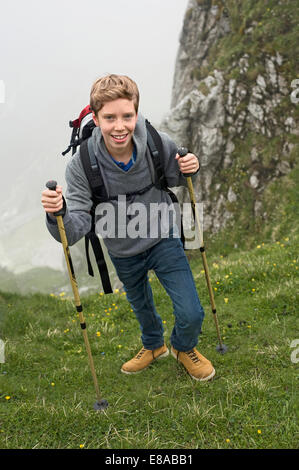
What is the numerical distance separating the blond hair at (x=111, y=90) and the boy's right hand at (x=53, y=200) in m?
1.27

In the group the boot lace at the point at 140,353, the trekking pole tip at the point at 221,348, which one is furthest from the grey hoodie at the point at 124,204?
the trekking pole tip at the point at 221,348

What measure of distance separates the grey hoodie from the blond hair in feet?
1.42

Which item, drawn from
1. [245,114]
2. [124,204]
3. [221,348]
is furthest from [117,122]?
[245,114]

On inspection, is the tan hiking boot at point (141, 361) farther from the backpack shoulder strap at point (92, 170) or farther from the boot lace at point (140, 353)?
the backpack shoulder strap at point (92, 170)

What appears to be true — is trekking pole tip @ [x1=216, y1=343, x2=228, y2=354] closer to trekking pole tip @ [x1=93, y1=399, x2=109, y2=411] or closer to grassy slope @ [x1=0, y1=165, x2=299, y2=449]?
grassy slope @ [x1=0, y1=165, x2=299, y2=449]


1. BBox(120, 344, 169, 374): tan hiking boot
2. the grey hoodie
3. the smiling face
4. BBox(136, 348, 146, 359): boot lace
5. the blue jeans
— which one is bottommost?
BBox(120, 344, 169, 374): tan hiking boot

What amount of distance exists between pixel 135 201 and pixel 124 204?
18cm

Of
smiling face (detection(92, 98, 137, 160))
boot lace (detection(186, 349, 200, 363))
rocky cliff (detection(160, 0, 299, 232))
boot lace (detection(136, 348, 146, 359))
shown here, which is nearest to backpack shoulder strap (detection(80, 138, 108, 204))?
smiling face (detection(92, 98, 137, 160))

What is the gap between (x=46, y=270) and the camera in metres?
134

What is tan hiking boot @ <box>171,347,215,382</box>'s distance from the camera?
5.90 meters

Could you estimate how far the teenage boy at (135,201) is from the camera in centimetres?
482

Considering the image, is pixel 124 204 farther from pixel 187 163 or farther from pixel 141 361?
pixel 141 361

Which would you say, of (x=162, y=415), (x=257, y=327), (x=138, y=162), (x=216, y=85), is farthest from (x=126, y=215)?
(x=216, y=85)
